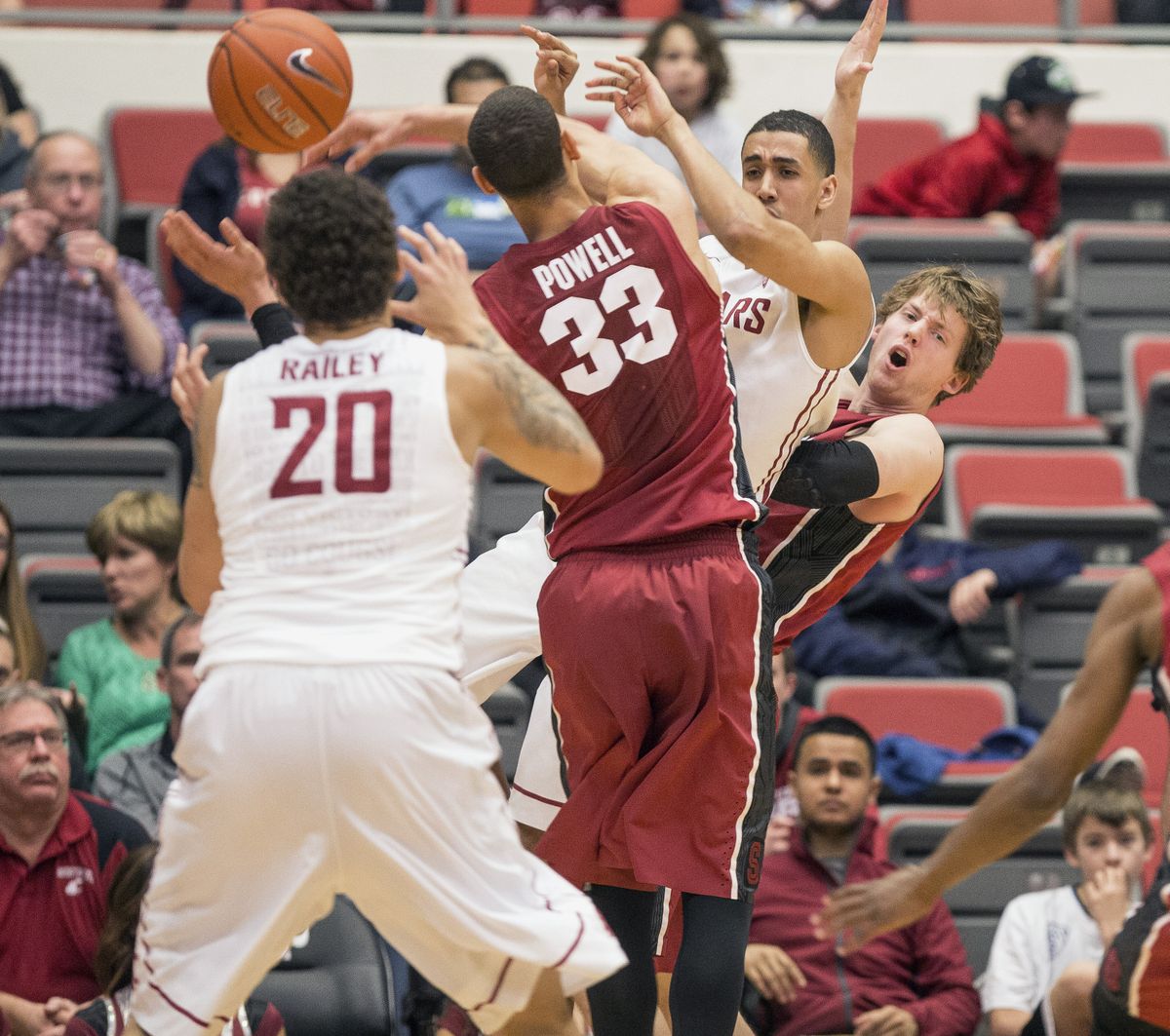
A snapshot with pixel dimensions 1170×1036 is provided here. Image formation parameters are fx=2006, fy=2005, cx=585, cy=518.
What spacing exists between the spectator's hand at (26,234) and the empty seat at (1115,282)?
198 inches

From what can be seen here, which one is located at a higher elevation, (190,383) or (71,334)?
(190,383)

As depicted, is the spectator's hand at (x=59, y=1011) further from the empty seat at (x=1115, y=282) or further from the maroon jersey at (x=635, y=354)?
the empty seat at (x=1115, y=282)

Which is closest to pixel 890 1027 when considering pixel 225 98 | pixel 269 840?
pixel 269 840

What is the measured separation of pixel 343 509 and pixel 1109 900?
12.5 ft

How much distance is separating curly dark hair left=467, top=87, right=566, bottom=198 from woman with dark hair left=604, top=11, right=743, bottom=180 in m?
4.97

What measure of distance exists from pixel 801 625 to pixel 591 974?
1.83m

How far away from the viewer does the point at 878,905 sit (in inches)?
155

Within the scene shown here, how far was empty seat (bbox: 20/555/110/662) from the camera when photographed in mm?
8070

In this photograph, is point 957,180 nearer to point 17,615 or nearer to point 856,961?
point 856,961

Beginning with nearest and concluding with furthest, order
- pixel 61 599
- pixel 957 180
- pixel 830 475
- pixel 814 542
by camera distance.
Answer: pixel 830 475 < pixel 814 542 < pixel 61 599 < pixel 957 180

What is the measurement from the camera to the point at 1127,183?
11016 millimetres

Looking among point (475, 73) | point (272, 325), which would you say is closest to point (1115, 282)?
point (475, 73)

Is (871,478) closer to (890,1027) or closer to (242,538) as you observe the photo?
(242,538)

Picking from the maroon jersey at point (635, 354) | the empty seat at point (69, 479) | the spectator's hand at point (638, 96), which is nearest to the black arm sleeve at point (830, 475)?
the maroon jersey at point (635, 354)
